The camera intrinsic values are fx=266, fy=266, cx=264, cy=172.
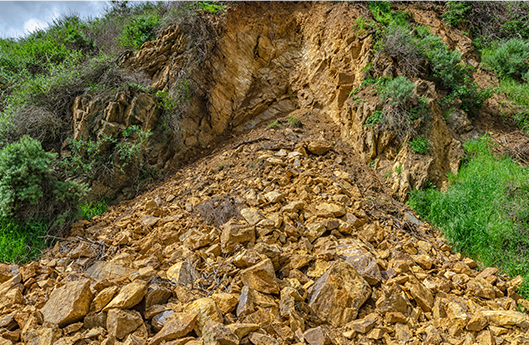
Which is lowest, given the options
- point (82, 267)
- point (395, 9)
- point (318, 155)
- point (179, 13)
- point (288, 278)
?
point (288, 278)

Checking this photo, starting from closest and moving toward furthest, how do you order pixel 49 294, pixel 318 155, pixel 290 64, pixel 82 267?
pixel 49 294 → pixel 82 267 → pixel 318 155 → pixel 290 64

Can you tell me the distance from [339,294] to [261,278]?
2.30ft

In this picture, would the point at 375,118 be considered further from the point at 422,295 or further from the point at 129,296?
the point at 129,296

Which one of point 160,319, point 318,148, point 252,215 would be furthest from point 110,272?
point 318,148

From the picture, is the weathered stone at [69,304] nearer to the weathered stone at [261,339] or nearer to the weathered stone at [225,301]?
the weathered stone at [225,301]

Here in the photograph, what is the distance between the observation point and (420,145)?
4434mm

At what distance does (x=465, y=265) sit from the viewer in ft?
10.4

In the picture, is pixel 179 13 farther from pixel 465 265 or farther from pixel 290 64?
pixel 465 265

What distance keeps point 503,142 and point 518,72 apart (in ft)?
8.51

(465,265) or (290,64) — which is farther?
(290,64)

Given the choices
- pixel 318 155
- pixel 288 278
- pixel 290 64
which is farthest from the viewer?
pixel 290 64

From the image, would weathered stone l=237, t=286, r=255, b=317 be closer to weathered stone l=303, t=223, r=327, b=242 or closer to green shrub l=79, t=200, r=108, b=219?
weathered stone l=303, t=223, r=327, b=242

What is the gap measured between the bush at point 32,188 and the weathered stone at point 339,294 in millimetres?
3696

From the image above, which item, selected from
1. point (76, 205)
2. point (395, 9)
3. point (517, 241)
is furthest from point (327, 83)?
point (76, 205)
